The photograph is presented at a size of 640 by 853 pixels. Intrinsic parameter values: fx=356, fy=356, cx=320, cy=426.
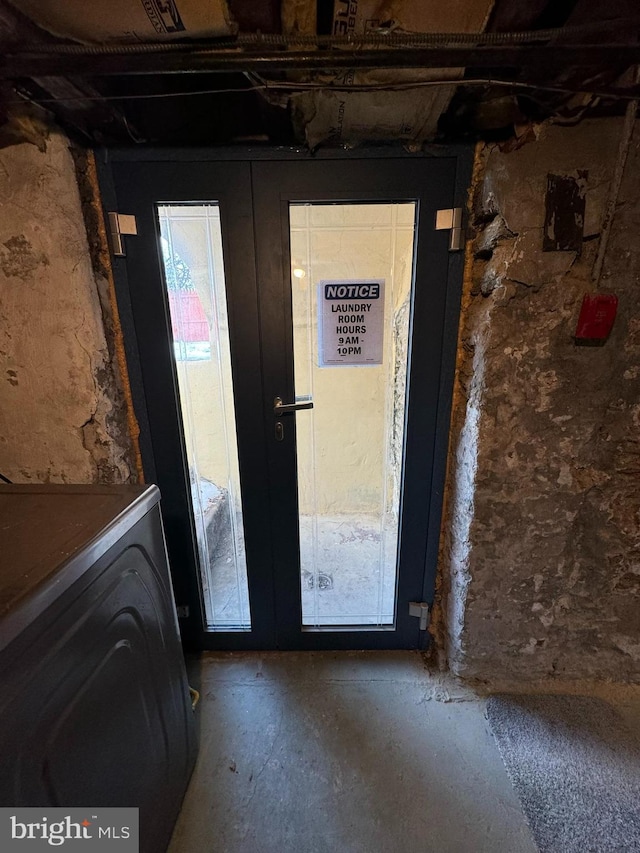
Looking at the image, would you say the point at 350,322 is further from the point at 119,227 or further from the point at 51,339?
the point at 51,339

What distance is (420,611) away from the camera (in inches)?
61.7

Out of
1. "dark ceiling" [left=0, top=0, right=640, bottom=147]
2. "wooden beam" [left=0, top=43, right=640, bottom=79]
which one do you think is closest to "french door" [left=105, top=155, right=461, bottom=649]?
"dark ceiling" [left=0, top=0, right=640, bottom=147]

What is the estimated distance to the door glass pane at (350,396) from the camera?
126 centimetres

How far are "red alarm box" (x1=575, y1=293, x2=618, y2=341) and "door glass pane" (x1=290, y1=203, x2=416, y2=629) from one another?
533mm

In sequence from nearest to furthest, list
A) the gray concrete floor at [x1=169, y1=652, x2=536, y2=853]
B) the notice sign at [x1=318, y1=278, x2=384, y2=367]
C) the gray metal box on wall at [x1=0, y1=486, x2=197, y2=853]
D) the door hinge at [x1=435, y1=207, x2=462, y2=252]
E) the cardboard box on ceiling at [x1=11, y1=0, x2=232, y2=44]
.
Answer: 1. the gray metal box on wall at [x1=0, y1=486, x2=197, y2=853]
2. the cardboard box on ceiling at [x1=11, y1=0, x2=232, y2=44]
3. the gray concrete floor at [x1=169, y1=652, x2=536, y2=853]
4. the door hinge at [x1=435, y1=207, x2=462, y2=252]
5. the notice sign at [x1=318, y1=278, x2=384, y2=367]

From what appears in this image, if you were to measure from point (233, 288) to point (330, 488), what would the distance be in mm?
866

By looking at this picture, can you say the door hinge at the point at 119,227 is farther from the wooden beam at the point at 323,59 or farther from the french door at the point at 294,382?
the wooden beam at the point at 323,59

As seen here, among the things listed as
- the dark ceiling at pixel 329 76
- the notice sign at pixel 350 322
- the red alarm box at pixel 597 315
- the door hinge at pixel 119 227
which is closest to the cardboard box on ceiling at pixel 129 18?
the dark ceiling at pixel 329 76

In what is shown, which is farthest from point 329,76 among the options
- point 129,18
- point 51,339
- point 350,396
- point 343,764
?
point 343,764

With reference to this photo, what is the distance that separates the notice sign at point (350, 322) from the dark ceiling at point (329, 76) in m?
0.44

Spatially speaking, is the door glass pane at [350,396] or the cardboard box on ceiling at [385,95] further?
the door glass pane at [350,396]

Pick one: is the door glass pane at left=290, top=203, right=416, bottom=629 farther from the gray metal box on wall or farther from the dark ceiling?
the gray metal box on wall

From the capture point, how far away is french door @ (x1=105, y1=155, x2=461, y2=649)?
1.19 m

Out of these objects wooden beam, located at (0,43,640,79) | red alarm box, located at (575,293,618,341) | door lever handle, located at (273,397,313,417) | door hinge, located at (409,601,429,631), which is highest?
wooden beam, located at (0,43,640,79)
